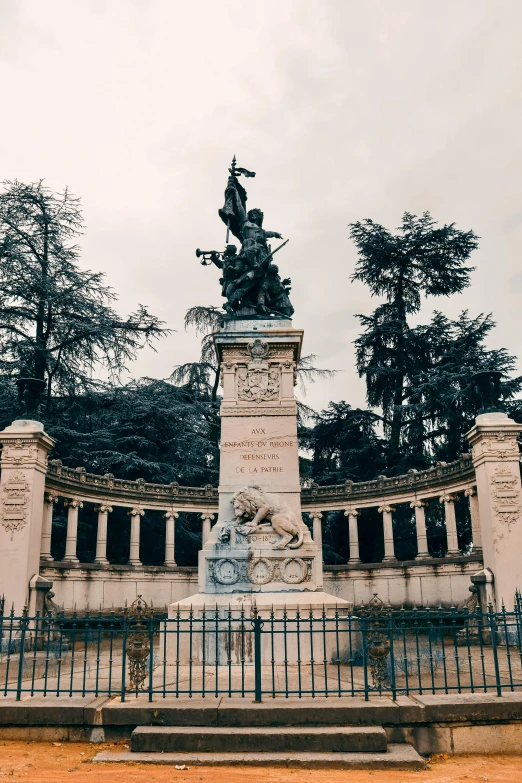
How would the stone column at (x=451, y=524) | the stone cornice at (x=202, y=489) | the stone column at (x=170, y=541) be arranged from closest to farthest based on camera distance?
the stone cornice at (x=202, y=489) < the stone column at (x=451, y=524) < the stone column at (x=170, y=541)

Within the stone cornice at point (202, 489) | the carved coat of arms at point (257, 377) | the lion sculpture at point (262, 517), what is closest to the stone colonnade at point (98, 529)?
the stone cornice at point (202, 489)

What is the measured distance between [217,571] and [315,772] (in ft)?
21.7

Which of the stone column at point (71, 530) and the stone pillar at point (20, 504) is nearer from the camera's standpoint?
the stone pillar at point (20, 504)

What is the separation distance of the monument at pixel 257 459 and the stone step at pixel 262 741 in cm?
406

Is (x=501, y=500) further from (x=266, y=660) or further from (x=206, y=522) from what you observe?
(x=206, y=522)

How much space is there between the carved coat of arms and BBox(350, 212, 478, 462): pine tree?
22.7 metres

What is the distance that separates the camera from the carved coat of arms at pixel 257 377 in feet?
51.8

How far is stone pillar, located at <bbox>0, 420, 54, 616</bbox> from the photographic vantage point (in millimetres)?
17938

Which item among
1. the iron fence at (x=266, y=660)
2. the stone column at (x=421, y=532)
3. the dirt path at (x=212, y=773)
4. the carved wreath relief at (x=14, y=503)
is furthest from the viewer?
the stone column at (x=421, y=532)

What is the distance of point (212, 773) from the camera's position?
7.00 meters

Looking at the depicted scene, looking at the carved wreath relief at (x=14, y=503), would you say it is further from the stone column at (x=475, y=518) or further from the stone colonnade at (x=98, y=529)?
the stone column at (x=475, y=518)

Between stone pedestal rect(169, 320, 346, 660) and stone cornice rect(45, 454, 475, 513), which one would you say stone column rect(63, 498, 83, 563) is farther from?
stone pedestal rect(169, 320, 346, 660)

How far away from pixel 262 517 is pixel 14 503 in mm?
8325

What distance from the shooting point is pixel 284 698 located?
865 cm
